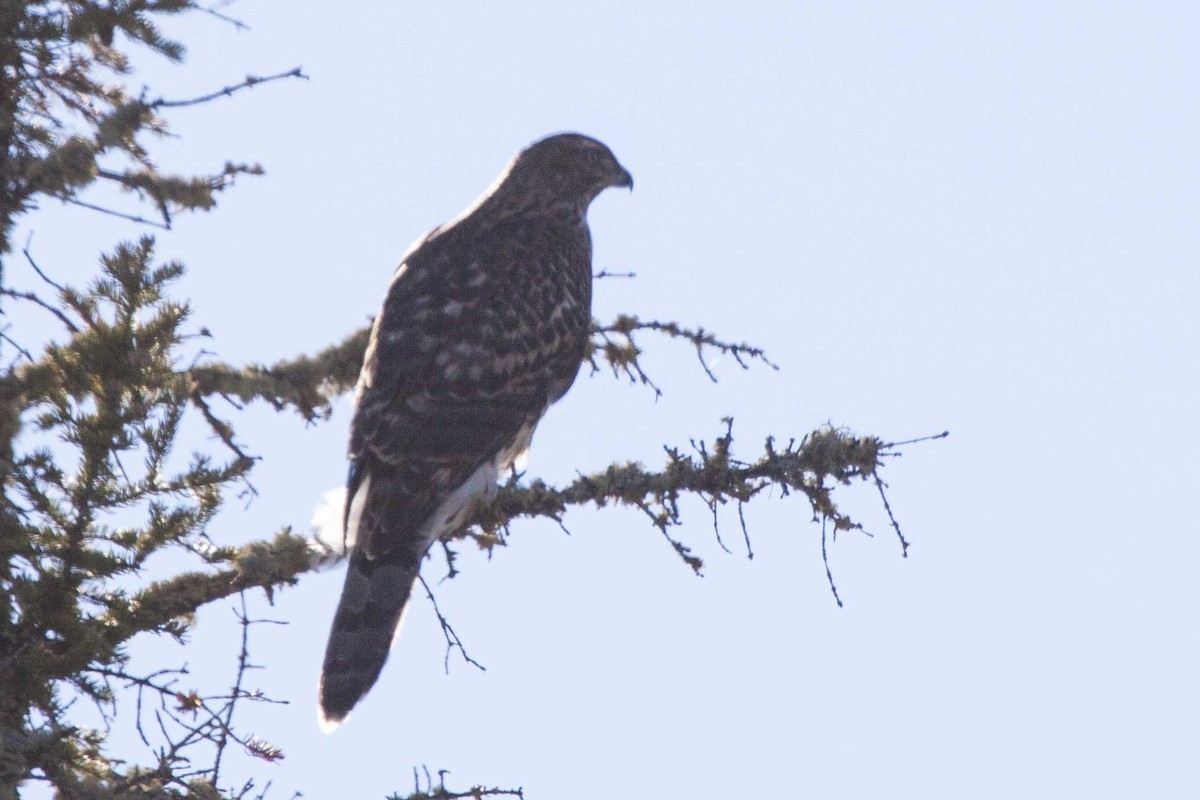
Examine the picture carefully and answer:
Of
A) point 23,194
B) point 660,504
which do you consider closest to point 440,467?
point 660,504

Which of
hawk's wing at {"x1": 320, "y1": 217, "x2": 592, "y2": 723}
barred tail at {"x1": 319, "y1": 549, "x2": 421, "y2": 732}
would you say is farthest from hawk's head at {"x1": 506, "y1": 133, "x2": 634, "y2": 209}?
barred tail at {"x1": 319, "y1": 549, "x2": 421, "y2": 732}

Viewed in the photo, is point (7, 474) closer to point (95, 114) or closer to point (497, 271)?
point (95, 114)

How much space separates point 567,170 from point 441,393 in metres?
2.56

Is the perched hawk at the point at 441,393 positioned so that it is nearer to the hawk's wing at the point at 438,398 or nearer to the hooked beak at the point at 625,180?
the hawk's wing at the point at 438,398

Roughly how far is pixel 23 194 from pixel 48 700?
1.72 metres

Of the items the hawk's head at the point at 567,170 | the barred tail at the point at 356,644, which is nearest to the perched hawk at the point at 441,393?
the barred tail at the point at 356,644

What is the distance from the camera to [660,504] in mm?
5688

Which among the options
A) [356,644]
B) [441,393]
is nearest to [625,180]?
[441,393]

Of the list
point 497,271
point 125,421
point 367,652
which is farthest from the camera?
point 497,271

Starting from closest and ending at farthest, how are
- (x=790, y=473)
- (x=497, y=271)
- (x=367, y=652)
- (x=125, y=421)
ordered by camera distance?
(x=125, y=421) → (x=790, y=473) → (x=367, y=652) → (x=497, y=271)

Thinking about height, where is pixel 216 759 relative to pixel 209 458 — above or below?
below

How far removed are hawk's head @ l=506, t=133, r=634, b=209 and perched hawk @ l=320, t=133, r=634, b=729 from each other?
20.2 inches

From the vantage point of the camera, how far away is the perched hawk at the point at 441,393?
6.57m

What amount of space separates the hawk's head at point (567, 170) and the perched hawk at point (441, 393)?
512 millimetres
